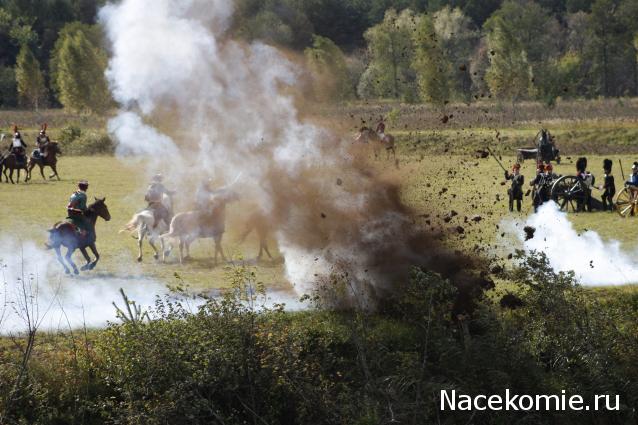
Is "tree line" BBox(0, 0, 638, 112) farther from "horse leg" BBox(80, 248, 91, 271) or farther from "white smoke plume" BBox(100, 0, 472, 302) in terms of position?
"horse leg" BBox(80, 248, 91, 271)

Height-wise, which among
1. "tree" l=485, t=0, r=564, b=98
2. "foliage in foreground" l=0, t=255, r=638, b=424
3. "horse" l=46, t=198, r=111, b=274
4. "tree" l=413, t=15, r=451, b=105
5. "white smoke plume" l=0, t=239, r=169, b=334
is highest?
"tree" l=485, t=0, r=564, b=98

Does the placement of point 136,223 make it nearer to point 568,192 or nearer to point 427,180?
point 427,180

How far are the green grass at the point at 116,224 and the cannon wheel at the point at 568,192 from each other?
918 centimetres

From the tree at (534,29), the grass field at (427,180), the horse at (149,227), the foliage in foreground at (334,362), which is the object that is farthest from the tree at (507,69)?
the foliage in foreground at (334,362)

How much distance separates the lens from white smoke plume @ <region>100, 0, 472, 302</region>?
1934 cm

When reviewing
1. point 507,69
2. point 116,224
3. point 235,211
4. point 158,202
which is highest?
point 507,69

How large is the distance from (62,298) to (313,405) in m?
6.11

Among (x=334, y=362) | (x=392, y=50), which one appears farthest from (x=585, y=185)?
(x=392, y=50)

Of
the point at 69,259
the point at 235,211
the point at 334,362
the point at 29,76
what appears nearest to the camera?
the point at 334,362

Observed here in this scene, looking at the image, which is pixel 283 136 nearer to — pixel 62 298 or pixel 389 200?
pixel 389 200

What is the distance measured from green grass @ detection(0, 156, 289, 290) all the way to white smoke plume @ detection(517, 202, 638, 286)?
20.2 feet

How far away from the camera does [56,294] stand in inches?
725

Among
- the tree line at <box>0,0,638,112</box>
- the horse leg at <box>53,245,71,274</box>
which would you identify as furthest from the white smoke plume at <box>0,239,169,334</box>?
the tree line at <box>0,0,638,112</box>

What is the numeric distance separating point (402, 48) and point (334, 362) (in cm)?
4441
